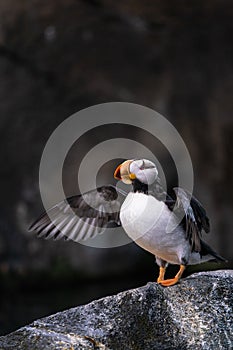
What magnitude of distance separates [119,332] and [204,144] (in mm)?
5815

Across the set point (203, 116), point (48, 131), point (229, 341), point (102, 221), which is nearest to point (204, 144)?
point (203, 116)

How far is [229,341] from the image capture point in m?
2.85

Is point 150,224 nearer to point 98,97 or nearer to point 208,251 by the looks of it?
point 208,251

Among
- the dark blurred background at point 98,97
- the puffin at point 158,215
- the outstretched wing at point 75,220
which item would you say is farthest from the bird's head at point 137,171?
the dark blurred background at point 98,97

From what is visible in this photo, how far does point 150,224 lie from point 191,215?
210 millimetres

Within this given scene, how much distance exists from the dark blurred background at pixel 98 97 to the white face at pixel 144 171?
450 cm

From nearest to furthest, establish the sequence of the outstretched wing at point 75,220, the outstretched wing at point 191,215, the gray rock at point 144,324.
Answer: the gray rock at point 144,324, the outstretched wing at point 191,215, the outstretched wing at point 75,220

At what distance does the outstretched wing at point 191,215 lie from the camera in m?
3.33

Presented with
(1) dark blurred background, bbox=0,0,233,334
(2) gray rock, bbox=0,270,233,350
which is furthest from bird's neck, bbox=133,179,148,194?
(1) dark blurred background, bbox=0,0,233,334

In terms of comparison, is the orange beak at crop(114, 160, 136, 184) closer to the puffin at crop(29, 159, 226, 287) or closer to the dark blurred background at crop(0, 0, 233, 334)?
the puffin at crop(29, 159, 226, 287)

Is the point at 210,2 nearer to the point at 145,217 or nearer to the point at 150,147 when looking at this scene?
the point at 150,147

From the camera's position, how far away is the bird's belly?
333 cm

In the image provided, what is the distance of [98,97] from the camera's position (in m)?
8.41

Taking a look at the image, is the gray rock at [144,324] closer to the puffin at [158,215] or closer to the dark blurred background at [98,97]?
the puffin at [158,215]
